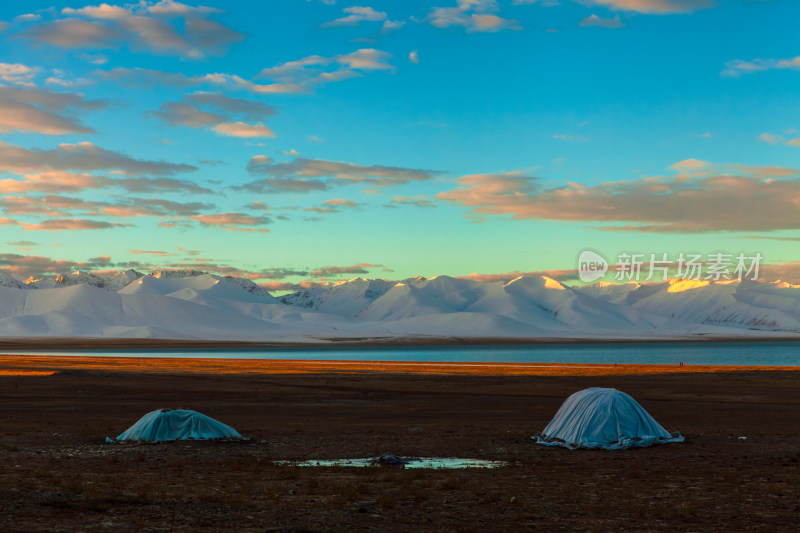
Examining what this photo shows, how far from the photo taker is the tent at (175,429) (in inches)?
1022

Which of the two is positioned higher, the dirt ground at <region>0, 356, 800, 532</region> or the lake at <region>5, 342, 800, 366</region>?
the dirt ground at <region>0, 356, 800, 532</region>

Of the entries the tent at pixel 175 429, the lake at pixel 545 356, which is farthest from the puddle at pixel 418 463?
the lake at pixel 545 356

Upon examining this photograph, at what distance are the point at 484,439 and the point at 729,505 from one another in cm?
1237

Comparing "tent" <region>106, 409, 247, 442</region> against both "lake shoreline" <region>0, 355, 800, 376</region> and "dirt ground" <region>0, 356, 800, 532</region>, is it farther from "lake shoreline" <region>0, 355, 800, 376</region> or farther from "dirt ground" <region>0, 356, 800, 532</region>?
"lake shoreline" <region>0, 355, 800, 376</region>

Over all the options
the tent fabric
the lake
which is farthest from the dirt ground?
the lake

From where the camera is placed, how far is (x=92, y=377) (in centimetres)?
6475

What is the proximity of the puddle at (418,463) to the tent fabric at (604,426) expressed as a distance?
12.1 feet

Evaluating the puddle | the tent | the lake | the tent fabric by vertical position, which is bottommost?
the lake

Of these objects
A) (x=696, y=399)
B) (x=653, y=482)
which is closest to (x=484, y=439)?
(x=653, y=482)

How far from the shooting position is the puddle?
2162 centimetres

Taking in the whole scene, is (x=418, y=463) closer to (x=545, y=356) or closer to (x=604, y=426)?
(x=604, y=426)

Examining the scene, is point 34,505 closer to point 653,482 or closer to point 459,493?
point 459,493

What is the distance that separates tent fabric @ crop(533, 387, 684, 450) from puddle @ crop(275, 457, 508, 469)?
3.70 m

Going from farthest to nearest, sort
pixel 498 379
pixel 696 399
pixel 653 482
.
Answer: pixel 498 379 < pixel 696 399 < pixel 653 482
